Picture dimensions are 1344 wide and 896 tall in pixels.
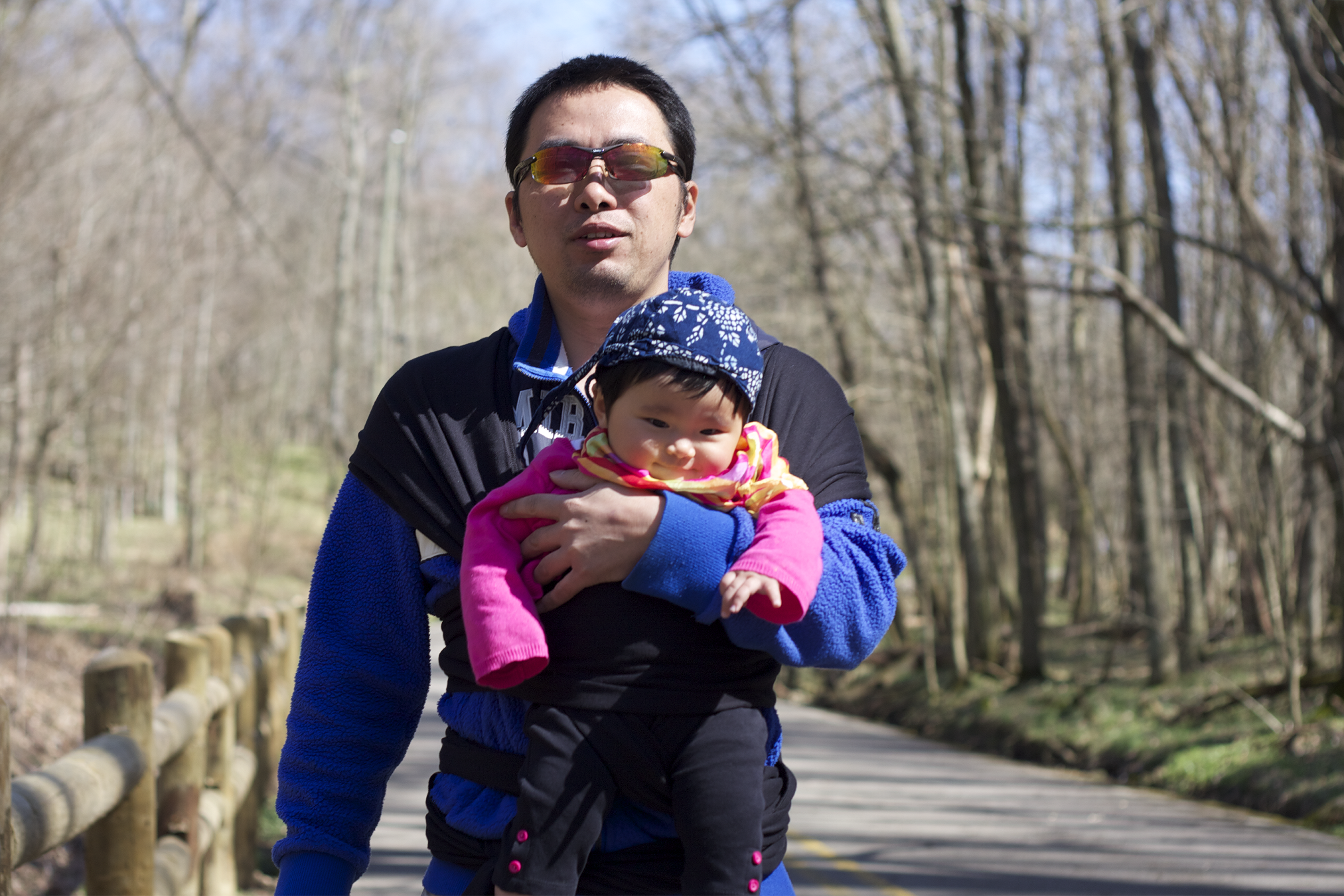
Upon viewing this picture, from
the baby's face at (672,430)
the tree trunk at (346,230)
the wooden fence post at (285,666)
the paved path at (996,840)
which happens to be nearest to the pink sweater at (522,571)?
the baby's face at (672,430)

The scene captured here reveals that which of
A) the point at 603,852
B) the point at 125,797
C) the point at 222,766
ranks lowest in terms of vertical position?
the point at 222,766

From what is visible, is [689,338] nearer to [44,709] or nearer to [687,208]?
[687,208]

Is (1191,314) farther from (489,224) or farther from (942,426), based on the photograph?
(489,224)

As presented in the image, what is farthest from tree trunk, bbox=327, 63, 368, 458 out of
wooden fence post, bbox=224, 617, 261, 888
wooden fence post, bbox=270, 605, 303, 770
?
wooden fence post, bbox=224, 617, 261, 888

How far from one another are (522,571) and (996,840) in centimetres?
730

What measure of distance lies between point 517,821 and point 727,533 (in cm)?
52

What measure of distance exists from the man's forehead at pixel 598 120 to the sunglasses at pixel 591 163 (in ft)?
0.04

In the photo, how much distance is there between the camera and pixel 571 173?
229 cm

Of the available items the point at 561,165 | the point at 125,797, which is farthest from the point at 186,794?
the point at 561,165

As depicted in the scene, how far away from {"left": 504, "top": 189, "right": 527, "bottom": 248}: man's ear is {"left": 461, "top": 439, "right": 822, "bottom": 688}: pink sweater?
0.55 meters

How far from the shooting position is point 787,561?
1.86 metres

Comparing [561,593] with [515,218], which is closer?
[561,593]

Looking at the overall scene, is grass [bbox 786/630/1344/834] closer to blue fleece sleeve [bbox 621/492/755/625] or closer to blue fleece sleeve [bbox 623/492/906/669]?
blue fleece sleeve [bbox 623/492/906/669]

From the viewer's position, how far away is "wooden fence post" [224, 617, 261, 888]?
7168 millimetres
